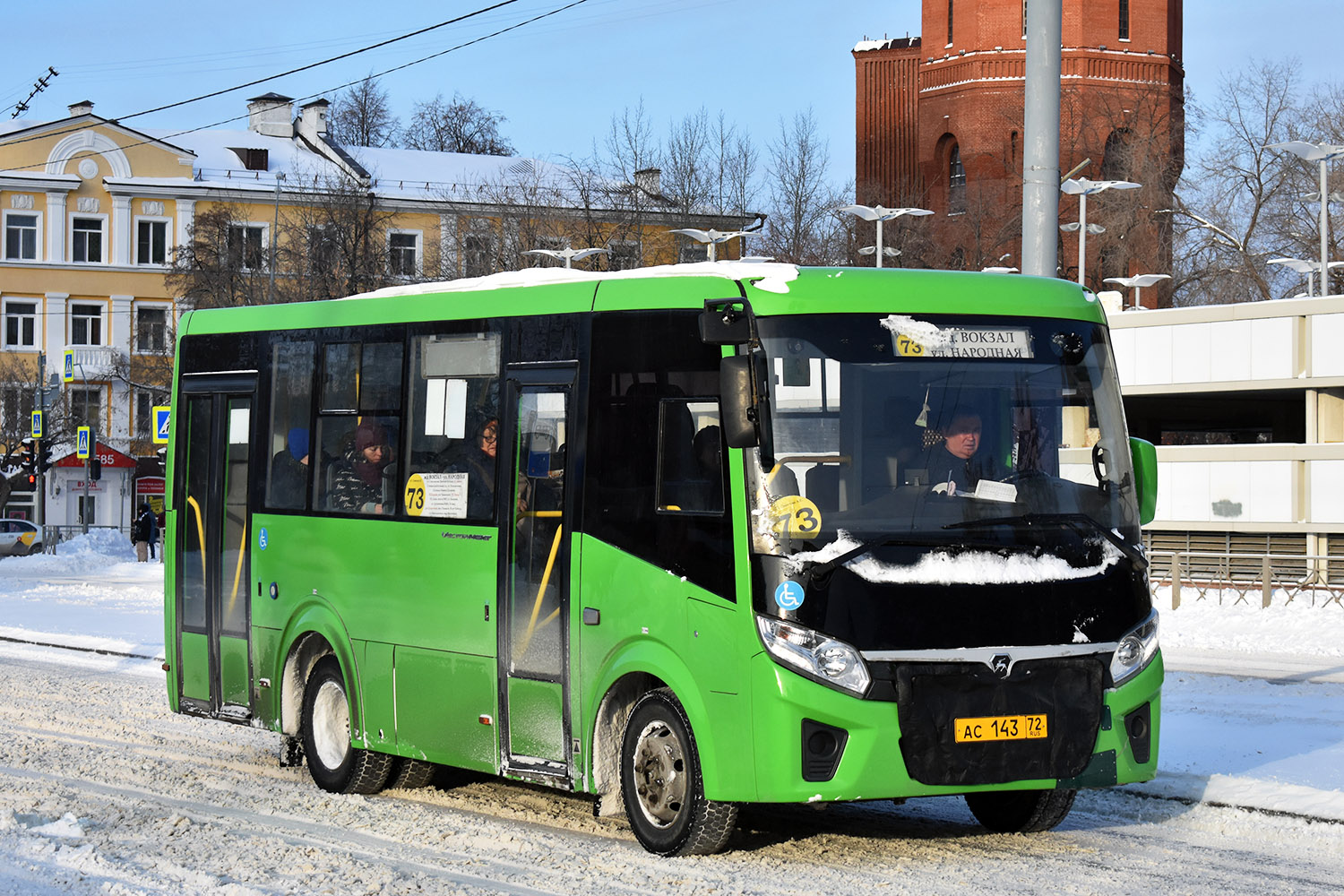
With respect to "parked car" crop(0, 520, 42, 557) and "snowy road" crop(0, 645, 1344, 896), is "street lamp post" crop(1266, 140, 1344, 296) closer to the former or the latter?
"snowy road" crop(0, 645, 1344, 896)

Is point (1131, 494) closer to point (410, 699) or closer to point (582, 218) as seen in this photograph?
point (410, 699)

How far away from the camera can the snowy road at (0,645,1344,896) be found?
8133mm

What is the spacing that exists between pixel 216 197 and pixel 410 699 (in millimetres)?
65597

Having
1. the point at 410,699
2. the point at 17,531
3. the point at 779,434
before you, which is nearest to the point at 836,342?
the point at 779,434

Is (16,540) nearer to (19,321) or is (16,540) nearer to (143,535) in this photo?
(143,535)

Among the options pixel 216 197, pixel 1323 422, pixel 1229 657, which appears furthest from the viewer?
pixel 216 197

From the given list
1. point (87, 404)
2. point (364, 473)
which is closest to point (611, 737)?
point (364, 473)

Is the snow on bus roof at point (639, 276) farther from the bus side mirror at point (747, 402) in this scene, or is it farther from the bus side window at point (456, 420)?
the bus side mirror at point (747, 402)

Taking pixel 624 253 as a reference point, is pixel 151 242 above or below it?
above

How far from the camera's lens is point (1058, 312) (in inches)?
359

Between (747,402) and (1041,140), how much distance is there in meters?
5.71

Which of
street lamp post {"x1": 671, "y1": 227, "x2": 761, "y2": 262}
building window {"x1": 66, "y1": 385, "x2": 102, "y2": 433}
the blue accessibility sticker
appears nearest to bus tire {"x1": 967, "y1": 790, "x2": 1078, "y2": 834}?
the blue accessibility sticker

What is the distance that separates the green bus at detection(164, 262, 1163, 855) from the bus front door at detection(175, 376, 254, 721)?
70.9 inches

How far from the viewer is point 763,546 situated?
8305 millimetres
